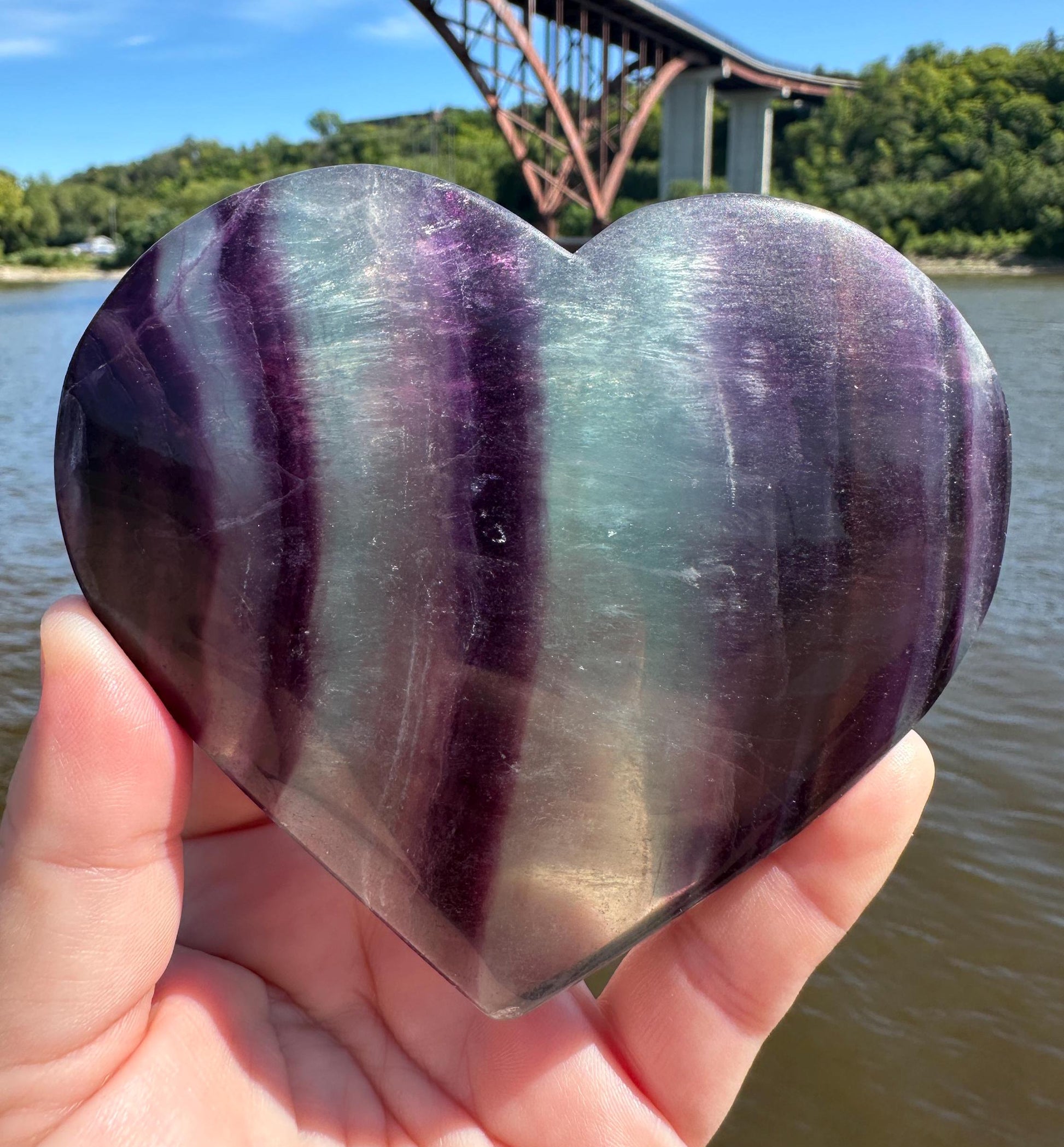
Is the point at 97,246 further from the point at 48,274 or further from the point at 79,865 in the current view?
the point at 79,865

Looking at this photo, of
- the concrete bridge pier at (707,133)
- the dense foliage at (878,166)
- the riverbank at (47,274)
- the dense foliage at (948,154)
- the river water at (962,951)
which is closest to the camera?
the river water at (962,951)

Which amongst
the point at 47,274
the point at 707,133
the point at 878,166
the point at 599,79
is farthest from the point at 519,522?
the point at 47,274

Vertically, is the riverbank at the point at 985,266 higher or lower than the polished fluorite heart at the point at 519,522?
lower

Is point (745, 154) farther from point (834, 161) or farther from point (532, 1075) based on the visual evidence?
point (532, 1075)

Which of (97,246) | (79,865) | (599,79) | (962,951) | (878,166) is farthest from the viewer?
(97,246)

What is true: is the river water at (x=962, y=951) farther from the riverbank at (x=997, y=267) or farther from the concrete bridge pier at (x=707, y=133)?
the concrete bridge pier at (x=707, y=133)

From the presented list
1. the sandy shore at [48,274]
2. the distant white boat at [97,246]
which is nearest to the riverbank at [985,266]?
the sandy shore at [48,274]
